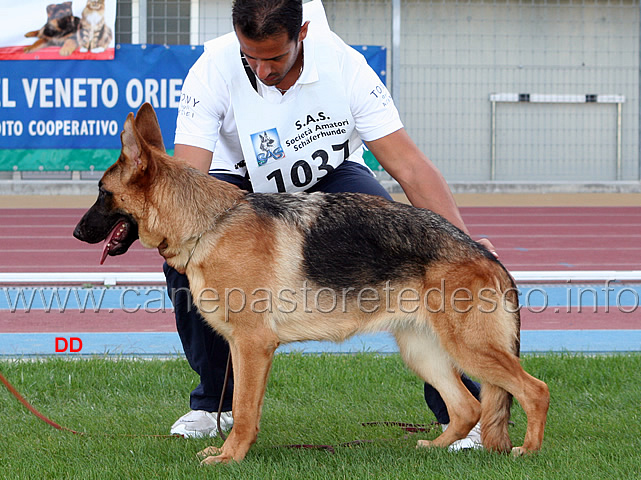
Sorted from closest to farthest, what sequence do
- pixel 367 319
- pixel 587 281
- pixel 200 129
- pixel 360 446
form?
1. pixel 367 319
2. pixel 360 446
3. pixel 200 129
4. pixel 587 281

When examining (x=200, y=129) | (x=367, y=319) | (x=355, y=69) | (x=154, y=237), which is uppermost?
(x=355, y=69)

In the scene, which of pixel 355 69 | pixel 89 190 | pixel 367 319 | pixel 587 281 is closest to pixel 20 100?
pixel 89 190

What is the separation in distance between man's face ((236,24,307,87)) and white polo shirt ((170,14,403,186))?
228mm

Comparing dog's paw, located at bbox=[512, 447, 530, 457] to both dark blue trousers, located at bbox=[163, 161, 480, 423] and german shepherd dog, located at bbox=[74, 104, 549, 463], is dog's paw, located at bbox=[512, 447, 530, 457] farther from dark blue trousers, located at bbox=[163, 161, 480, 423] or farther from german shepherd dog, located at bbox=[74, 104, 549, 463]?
dark blue trousers, located at bbox=[163, 161, 480, 423]

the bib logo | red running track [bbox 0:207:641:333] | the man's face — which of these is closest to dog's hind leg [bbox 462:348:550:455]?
the bib logo

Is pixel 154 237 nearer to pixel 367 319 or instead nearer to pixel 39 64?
pixel 367 319

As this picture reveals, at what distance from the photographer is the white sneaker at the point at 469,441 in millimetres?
3910

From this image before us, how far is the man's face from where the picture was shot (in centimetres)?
374

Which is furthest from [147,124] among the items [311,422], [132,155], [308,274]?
[311,422]

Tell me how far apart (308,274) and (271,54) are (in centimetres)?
105

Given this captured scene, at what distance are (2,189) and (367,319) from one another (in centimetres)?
1319

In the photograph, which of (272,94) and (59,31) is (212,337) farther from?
(59,31)

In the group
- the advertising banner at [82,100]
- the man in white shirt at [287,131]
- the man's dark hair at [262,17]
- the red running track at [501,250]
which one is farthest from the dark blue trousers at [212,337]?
the advertising banner at [82,100]

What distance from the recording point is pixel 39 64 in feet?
42.4
